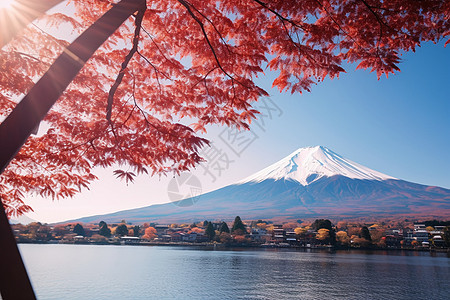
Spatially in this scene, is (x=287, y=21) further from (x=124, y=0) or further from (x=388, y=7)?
(x=124, y=0)

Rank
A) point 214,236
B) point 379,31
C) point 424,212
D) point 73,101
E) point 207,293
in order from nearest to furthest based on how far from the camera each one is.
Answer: point 379,31 < point 73,101 < point 207,293 < point 214,236 < point 424,212

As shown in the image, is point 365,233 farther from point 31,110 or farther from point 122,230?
point 31,110

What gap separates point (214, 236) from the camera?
7900 centimetres

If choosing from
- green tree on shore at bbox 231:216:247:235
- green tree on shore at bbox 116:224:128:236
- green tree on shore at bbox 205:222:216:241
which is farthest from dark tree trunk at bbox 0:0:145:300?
green tree on shore at bbox 116:224:128:236

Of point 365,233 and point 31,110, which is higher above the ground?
point 31,110

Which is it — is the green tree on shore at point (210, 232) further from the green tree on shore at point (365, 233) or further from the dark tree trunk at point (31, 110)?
the dark tree trunk at point (31, 110)

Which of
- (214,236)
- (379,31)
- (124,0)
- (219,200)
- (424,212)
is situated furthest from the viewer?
(219,200)

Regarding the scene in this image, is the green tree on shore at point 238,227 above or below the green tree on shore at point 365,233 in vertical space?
above

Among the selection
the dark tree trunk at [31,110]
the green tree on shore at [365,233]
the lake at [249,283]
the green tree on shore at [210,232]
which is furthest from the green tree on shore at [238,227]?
the dark tree trunk at [31,110]

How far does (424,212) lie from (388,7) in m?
151

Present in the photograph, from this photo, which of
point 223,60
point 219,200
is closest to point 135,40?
point 223,60

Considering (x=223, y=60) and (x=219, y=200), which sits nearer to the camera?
(x=223, y=60)

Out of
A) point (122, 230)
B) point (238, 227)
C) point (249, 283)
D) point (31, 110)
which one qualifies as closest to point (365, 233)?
point (238, 227)

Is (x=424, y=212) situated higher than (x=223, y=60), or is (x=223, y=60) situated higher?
(x=223, y=60)
